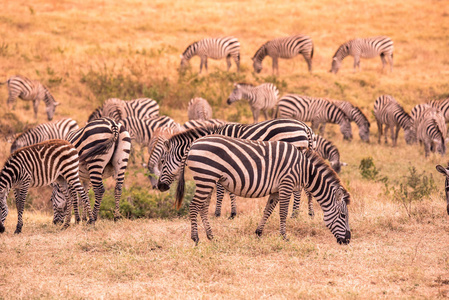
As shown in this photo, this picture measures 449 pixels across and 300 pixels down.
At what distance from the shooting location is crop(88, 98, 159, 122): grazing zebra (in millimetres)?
15195

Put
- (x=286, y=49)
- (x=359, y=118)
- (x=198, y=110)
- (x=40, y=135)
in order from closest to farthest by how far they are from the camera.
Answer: (x=40, y=135) < (x=198, y=110) < (x=359, y=118) < (x=286, y=49)

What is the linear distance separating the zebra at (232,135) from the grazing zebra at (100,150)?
0.90 meters

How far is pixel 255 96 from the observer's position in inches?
723

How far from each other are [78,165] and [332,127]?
1307 centimetres

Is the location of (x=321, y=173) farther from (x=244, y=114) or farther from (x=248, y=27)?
(x=248, y=27)

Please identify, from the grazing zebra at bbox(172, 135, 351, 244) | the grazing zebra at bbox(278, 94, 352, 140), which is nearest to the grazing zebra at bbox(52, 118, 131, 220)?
the grazing zebra at bbox(172, 135, 351, 244)

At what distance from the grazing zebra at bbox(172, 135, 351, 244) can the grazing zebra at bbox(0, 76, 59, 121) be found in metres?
11.8

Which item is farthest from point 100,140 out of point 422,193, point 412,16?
point 412,16

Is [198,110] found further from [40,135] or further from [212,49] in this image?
[212,49]

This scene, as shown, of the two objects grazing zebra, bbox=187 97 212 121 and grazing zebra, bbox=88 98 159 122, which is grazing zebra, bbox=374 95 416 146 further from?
grazing zebra, bbox=88 98 159 122

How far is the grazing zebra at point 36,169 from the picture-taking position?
28.1ft

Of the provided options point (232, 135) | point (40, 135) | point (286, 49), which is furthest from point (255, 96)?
point (232, 135)

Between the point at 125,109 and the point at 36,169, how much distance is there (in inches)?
296

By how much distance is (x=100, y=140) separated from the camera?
9.31 m
